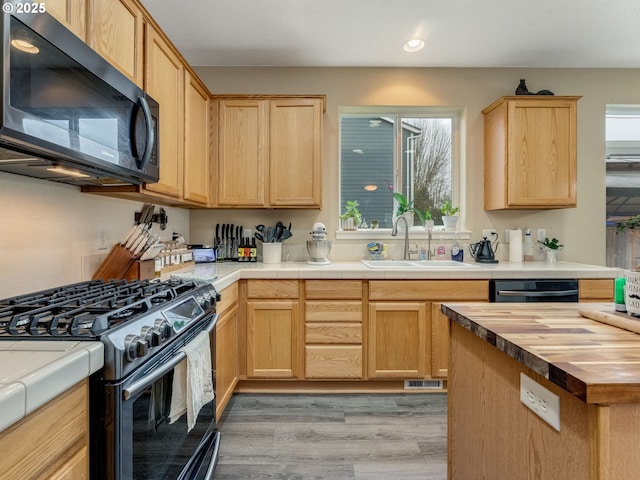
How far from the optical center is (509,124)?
2814 mm

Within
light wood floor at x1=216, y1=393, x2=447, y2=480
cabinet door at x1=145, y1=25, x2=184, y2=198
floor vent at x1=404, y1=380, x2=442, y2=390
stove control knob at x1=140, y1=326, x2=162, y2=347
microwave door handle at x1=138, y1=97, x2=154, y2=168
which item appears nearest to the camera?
stove control knob at x1=140, y1=326, x2=162, y2=347

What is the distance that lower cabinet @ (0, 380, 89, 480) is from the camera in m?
0.60

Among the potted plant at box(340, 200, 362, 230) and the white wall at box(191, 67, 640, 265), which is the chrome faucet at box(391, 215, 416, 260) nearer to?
the potted plant at box(340, 200, 362, 230)

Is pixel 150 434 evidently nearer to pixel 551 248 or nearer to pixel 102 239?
pixel 102 239

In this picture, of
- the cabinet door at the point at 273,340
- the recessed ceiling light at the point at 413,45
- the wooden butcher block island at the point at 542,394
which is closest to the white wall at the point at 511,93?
the recessed ceiling light at the point at 413,45

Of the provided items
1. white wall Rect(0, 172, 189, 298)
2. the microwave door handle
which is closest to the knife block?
white wall Rect(0, 172, 189, 298)

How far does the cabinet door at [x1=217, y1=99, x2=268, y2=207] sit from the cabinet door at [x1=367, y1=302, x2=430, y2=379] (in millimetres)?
1304

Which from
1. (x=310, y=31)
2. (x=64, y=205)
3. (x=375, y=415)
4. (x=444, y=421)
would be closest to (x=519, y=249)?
(x=444, y=421)

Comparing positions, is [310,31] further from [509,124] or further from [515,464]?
[515,464]

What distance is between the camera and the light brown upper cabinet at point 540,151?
2807mm

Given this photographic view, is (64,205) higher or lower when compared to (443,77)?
lower

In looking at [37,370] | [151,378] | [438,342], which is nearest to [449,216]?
[438,342]

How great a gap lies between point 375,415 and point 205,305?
1396mm

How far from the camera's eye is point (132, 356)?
902 millimetres
